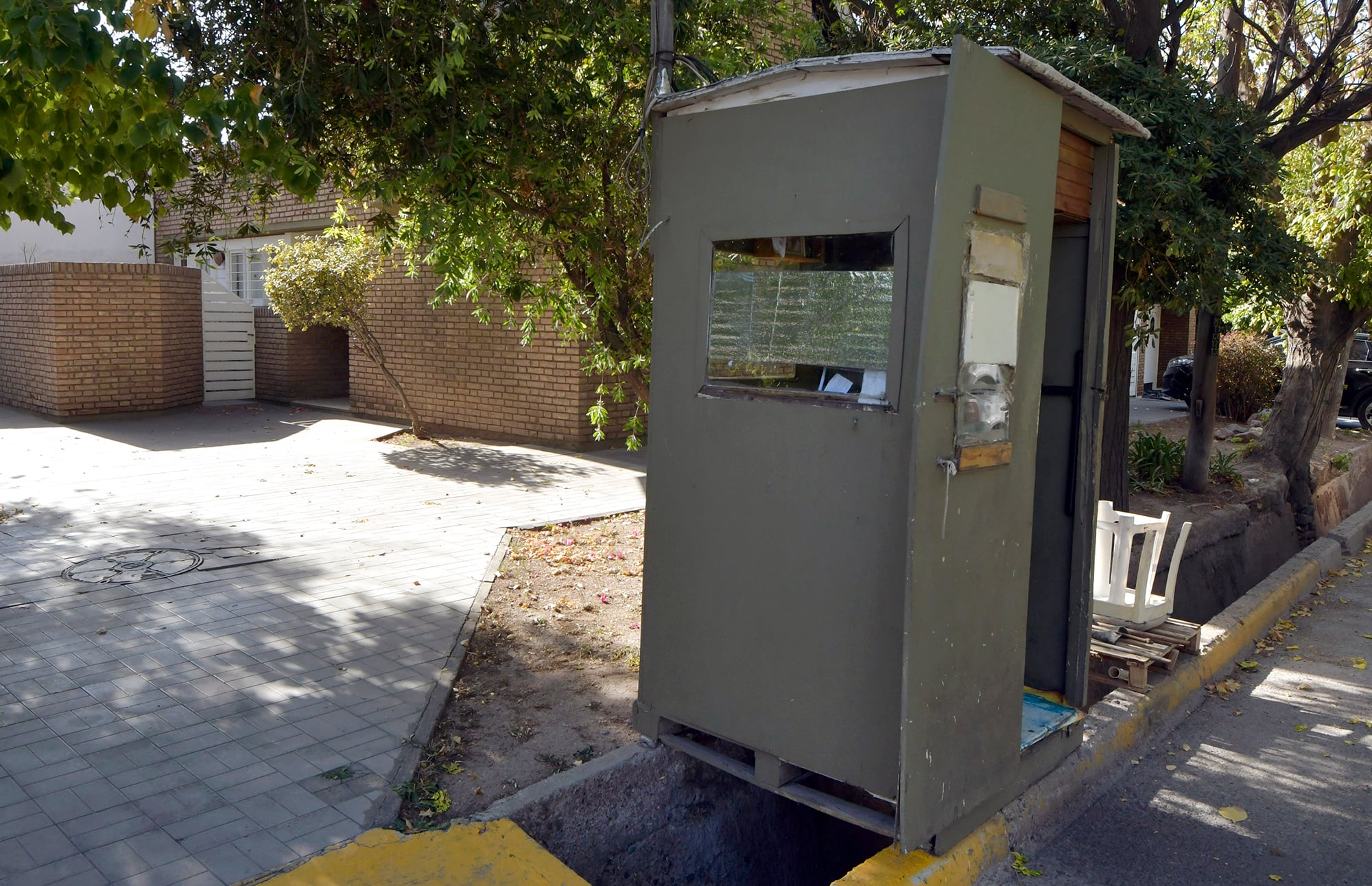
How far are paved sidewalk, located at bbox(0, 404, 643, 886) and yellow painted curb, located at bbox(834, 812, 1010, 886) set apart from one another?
180cm

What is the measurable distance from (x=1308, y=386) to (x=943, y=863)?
984 cm

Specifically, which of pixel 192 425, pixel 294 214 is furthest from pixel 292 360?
pixel 192 425

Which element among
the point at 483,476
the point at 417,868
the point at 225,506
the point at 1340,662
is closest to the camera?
the point at 417,868

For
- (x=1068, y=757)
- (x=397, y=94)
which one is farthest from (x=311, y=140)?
(x=1068, y=757)

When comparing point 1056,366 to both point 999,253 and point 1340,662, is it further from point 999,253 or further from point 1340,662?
point 1340,662

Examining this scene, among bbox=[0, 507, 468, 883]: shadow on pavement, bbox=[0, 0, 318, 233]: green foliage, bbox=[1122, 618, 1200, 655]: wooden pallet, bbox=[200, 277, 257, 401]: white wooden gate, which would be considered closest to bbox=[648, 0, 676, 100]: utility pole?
bbox=[0, 0, 318, 233]: green foliage

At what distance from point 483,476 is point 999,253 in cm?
843

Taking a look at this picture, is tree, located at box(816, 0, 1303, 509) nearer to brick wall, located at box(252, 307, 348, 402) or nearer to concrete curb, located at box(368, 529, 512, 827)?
concrete curb, located at box(368, 529, 512, 827)

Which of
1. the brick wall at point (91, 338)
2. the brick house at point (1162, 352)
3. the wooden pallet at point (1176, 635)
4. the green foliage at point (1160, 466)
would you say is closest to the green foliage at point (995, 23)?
the wooden pallet at point (1176, 635)

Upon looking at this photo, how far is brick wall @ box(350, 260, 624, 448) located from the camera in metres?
12.7

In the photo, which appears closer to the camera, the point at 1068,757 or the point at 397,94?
the point at 1068,757

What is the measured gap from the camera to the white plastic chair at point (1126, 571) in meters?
5.84

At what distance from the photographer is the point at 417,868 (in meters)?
3.36

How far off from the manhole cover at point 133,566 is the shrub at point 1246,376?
1651 centimetres
